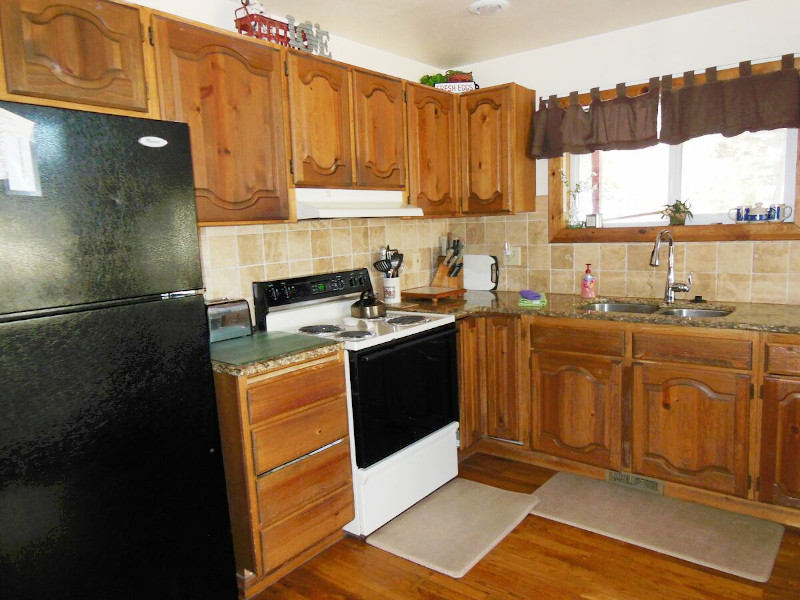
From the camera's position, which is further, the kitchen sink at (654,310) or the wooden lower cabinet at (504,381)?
the wooden lower cabinet at (504,381)

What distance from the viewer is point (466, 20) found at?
2902 millimetres

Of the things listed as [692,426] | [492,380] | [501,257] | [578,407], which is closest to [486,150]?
[501,257]

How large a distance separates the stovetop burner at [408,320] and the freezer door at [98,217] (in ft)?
3.99

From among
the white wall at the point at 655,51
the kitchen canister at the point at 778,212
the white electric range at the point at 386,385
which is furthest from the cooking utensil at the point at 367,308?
the kitchen canister at the point at 778,212

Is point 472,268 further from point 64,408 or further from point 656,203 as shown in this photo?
point 64,408

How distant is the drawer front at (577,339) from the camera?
2.74 metres

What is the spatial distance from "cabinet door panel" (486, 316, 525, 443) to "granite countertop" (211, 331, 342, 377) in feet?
3.59

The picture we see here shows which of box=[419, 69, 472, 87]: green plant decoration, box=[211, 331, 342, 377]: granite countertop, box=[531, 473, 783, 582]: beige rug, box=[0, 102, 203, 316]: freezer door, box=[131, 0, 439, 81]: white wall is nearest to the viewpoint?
box=[0, 102, 203, 316]: freezer door

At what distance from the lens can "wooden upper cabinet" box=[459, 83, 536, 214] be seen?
3307 millimetres

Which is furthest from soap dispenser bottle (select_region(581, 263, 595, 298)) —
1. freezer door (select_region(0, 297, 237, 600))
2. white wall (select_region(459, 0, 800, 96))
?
freezer door (select_region(0, 297, 237, 600))

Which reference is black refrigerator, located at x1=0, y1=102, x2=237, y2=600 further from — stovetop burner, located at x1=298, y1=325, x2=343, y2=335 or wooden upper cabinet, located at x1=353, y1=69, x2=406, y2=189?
wooden upper cabinet, located at x1=353, y1=69, x2=406, y2=189

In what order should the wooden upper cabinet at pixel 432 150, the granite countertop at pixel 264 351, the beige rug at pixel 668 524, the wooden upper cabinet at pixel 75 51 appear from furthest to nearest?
1. the wooden upper cabinet at pixel 432 150
2. the beige rug at pixel 668 524
3. the granite countertop at pixel 264 351
4. the wooden upper cabinet at pixel 75 51

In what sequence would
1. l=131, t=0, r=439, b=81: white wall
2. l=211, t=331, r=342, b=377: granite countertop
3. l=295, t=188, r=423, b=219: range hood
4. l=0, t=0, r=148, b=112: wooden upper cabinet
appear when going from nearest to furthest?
1. l=0, t=0, r=148, b=112: wooden upper cabinet
2. l=211, t=331, r=342, b=377: granite countertop
3. l=131, t=0, r=439, b=81: white wall
4. l=295, t=188, r=423, b=219: range hood

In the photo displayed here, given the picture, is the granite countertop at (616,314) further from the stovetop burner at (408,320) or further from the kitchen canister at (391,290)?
the stovetop burner at (408,320)
